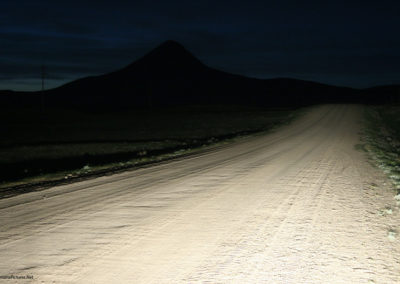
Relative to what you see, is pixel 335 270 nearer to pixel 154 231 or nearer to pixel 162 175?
pixel 154 231

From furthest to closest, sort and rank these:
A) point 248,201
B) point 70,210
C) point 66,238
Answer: point 248,201 → point 70,210 → point 66,238

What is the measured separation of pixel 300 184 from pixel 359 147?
361 inches

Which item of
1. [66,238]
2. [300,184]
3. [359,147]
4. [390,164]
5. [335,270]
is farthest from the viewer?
[359,147]

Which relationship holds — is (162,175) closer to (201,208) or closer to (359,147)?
(201,208)

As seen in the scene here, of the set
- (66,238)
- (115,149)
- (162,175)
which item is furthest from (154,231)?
(115,149)

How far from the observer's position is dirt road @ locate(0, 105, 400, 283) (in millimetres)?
4621

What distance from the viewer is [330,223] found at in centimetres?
641

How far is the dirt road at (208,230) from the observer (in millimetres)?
4621

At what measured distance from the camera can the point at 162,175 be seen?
37.4 feet

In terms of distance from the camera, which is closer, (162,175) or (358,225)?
(358,225)

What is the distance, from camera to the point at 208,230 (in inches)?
242

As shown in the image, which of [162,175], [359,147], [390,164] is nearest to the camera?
[162,175]

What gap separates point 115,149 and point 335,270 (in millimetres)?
19806

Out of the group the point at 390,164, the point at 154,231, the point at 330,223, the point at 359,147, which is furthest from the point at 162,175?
the point at 359,147
